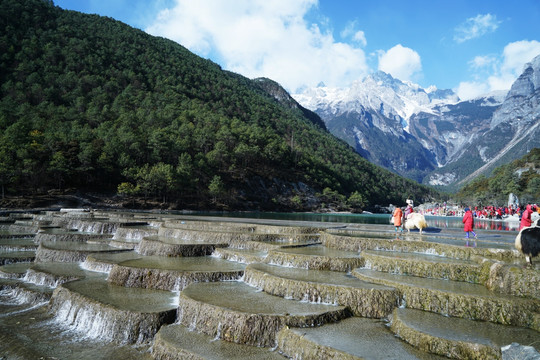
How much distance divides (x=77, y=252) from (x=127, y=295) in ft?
28.6

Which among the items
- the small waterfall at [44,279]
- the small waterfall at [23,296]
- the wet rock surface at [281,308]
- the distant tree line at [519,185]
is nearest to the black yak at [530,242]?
the wet rock surface at [281,308]

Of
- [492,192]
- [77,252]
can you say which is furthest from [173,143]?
[492,192]

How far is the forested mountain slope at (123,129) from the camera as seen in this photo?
73.5 m

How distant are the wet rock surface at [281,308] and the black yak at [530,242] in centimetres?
78

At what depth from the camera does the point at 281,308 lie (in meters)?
10.9

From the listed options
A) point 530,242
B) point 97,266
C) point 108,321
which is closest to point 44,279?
point 97,266

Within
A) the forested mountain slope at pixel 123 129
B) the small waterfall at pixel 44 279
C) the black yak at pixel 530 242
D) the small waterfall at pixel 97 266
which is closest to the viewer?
the black yak at pixel 530 242

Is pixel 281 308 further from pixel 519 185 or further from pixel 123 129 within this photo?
pixel 519 185

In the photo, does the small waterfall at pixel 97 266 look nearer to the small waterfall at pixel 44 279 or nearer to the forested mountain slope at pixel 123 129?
the small waterfall at pixel 44 279

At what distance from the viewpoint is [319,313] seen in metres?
10.2

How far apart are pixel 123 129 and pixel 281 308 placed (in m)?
91.2

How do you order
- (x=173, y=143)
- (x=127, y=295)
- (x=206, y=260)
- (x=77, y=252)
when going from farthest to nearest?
1. (x=173, y=143)
2. (x=77, y=252)
3. (x=206, y=260)
4. (x=127, y=295)

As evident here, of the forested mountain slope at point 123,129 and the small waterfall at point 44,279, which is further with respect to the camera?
the forested mountain slope at point 123,129

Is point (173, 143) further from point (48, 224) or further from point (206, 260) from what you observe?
point (206, 260)
